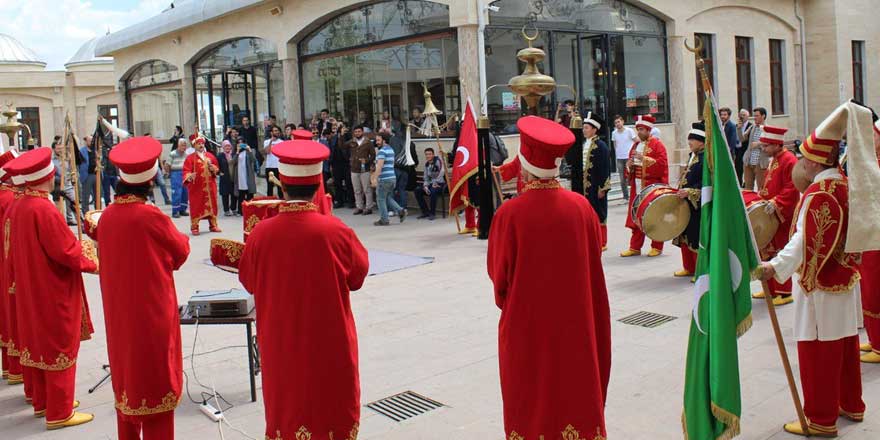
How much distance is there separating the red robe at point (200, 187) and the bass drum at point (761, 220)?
11143mm

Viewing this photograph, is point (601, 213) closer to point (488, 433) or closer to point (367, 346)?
point (367, 346)

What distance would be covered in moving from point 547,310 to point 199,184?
1297cm

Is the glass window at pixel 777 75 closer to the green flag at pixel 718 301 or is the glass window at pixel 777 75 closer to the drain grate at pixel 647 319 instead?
the drain grate at pixel 647 319

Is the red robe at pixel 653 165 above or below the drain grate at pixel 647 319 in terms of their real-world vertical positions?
above

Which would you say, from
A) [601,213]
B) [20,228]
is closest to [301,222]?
[20,228]

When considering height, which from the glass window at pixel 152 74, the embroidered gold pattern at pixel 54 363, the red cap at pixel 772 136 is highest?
the glass window at pixel 152 74

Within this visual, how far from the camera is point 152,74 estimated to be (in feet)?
96.2

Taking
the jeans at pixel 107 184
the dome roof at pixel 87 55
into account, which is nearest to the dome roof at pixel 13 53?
the dome roof at pixel 87 55

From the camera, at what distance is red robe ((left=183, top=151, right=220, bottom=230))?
16.0 m

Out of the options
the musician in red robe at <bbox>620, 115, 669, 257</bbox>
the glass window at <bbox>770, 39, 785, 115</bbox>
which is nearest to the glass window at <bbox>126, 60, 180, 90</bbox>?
the glass window at <bbox>770, 39, 785, 115</bbox>

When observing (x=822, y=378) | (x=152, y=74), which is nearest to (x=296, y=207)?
(x=822, y=378)

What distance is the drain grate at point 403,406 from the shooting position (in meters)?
5.87

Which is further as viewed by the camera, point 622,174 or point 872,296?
point 622,174

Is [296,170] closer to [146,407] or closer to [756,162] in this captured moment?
[146,407]
